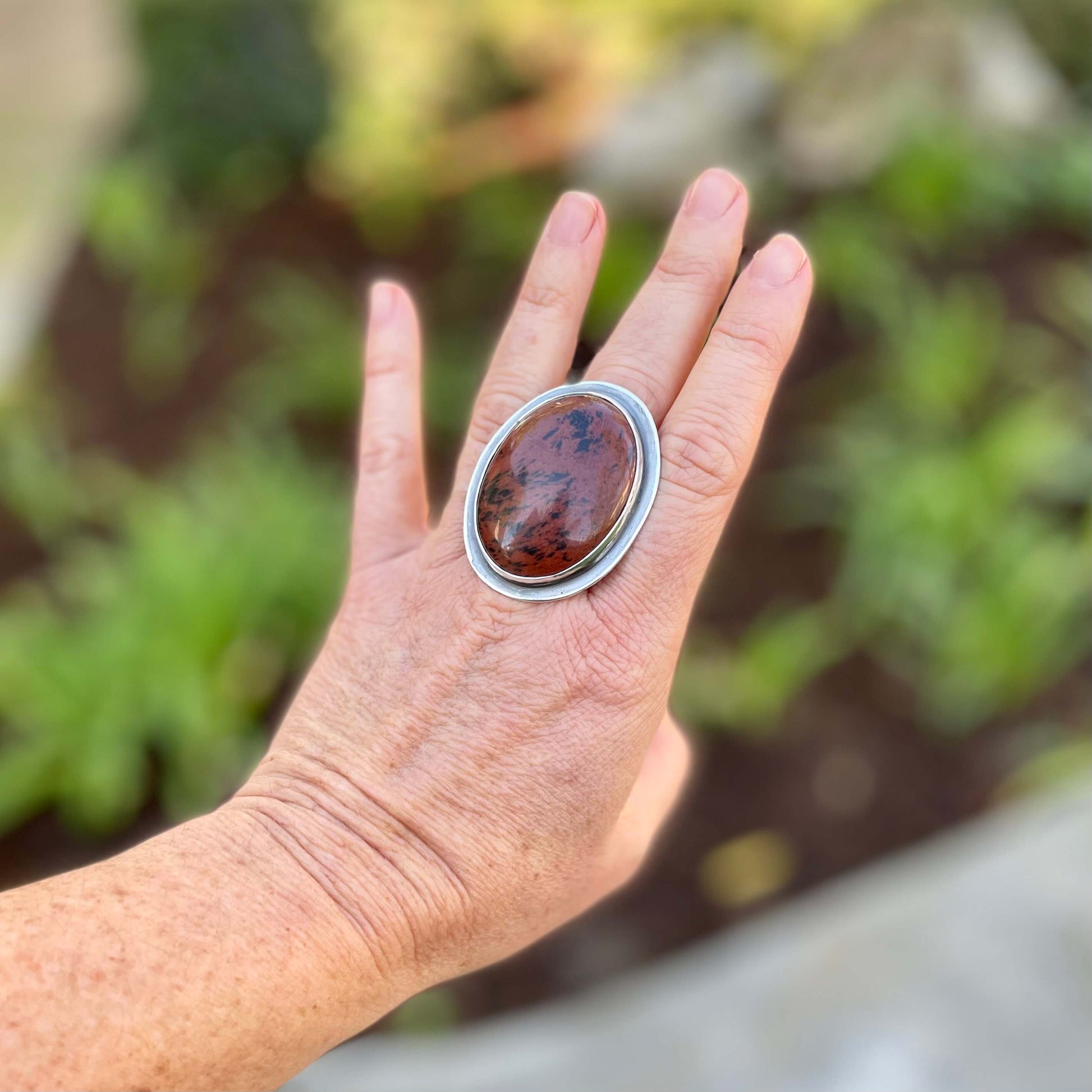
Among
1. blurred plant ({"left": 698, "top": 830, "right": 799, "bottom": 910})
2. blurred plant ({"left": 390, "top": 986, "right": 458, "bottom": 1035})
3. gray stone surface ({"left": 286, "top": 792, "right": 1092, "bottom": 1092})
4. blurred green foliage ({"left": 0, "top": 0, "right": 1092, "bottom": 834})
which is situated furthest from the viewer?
blurred green foliage ({"left": 0, "top": 0, "right": 1092, "bottom": 834})

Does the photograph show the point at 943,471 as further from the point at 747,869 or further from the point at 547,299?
the point at 547,299

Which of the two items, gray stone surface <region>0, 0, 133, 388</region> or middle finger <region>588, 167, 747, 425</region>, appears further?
gray stone surface <region>0, 0, 133, 388</region>

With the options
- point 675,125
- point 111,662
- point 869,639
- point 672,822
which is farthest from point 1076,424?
point 111,662

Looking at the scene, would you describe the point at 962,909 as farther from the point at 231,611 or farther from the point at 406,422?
the point at 231,611

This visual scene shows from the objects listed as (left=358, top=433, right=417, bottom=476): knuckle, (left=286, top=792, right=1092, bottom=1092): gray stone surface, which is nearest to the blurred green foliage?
(left=286, top=792, right=1092, bottom=1092): gray stone surface

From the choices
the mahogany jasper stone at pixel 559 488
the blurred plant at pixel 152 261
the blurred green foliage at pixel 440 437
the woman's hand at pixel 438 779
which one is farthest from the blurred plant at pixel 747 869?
the blurred plant at pixel 152 261

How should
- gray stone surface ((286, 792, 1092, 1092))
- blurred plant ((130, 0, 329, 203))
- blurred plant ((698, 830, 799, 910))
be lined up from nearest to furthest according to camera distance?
gray stone surface ((286, 792, 1092, 1092)) < blurred plant ((698, 830, 799, 910)) < blurred plant ((130, 0, 329, 203))

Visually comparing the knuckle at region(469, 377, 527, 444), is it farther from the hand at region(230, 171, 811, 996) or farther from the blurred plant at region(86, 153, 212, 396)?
the blurred plant at region(86, 153, 212, 396)
